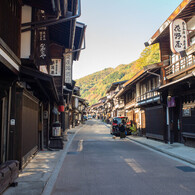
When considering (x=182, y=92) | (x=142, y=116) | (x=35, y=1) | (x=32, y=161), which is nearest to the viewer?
(x=35, y=1)

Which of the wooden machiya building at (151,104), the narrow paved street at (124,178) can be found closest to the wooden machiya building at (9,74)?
the narrow paved street at (124,178)

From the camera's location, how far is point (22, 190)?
636 cm

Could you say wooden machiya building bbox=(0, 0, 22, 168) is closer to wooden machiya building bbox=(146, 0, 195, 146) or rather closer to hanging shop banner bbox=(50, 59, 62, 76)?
wooden machiya building bbox=(146, 0, 195, 146)

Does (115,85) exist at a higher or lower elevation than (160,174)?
higher

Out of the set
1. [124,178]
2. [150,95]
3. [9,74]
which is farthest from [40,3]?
[150,95]

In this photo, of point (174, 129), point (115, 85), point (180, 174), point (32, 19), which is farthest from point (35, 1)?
point (115, 85)

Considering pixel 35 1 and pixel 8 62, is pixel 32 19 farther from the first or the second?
pixel 8 62

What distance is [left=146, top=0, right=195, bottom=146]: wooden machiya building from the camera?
46.6 ft

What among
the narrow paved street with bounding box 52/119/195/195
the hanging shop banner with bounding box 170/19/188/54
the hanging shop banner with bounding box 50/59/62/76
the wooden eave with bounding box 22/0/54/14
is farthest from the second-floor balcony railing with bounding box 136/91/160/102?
the wooden eave with bounding box 22/0/54/14

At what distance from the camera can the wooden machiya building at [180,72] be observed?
1420 cm

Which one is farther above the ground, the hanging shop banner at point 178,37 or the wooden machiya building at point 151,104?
the hanging shop banner at point 178,37

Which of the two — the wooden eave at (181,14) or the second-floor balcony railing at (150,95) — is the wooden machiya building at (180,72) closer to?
the wooden eave at (181,14)

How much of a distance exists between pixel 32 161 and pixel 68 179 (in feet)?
12.2

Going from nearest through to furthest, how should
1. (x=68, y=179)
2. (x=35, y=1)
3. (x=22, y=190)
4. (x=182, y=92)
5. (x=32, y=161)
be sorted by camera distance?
(x=22, y=190)
(x=68, y=179)
(x=35, y=1)
(x=32, y=161)
(x=182, y=92)
